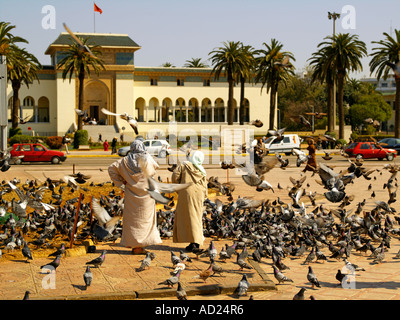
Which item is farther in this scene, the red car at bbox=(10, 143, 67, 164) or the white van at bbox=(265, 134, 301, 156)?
the white van at bbox=(265, 134, 301, 156)

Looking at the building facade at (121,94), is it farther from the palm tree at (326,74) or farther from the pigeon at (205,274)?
the pigeon at (205,274)

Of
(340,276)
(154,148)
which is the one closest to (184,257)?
(340,276)

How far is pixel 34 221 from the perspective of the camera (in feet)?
33.9

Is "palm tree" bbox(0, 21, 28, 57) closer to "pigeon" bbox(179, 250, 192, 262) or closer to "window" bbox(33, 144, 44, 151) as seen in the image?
"window" bbox(33, 144, 44, 151)

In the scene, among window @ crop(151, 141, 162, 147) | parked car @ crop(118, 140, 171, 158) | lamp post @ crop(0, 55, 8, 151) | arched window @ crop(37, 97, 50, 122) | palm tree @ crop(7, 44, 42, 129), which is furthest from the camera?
arched window @ crop(37, 97, 50, 122)

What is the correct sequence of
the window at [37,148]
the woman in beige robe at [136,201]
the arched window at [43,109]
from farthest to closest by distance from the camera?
the arched window at [43,109]
the window at [37,148]
the woman in beige robe at [136,201]

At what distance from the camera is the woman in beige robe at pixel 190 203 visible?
9195mm

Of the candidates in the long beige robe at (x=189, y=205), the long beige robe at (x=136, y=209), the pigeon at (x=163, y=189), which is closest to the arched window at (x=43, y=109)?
the long beige robe at (x=189, y=205)

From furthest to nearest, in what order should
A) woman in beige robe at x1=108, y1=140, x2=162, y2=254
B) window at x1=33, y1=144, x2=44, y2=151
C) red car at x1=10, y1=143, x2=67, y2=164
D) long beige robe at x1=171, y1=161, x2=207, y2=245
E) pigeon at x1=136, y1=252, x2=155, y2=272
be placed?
window at x1=33, y1=144, x2=44, y2=151 < red car at x1=10, y1=143, x2=67, y2=164 < long beige robe at x1=171, y1=161, x2=207, y2=245 < woman in beige robe at x1=108, y1=140, x2=162, y2=254 < pigeon at x1=136, y1=252, x2=155, y2=272

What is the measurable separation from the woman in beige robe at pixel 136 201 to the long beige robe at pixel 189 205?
0.54 meters

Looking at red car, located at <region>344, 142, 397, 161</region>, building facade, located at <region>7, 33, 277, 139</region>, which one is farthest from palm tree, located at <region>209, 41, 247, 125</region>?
red car, located at <region>344, 142, 397, 161</region>

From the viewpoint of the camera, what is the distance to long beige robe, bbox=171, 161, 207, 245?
30.2 feet

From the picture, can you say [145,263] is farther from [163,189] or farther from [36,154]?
[36,154]

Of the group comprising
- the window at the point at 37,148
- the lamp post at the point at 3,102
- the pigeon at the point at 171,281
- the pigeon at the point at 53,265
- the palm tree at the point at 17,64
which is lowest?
the pigeon at the point at 171,281
